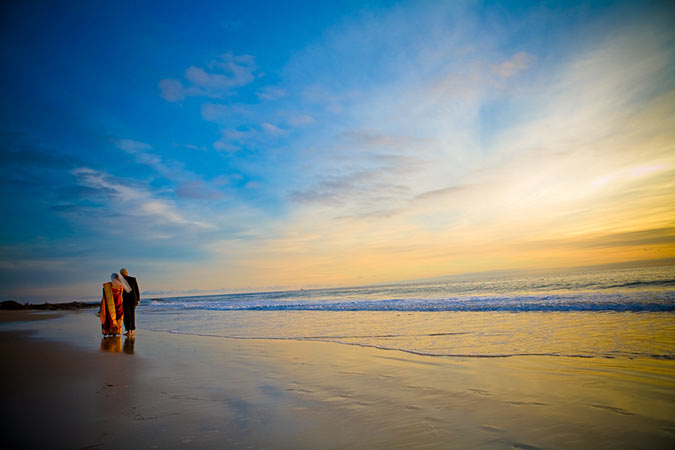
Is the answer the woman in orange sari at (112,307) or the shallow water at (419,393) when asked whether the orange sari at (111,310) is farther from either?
the shallow water at (419,393)

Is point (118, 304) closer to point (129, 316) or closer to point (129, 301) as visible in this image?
point (129, 301)

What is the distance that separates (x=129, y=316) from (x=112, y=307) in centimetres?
56

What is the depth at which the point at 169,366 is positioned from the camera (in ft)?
18.3

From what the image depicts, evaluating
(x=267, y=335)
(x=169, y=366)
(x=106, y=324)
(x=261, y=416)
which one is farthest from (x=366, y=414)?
(x=106, y=324)

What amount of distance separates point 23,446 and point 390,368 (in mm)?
4161

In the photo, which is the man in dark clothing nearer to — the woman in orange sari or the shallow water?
the woman in orange sari

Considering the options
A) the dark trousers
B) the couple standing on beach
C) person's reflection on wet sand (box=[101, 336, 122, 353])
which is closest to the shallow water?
person's reflection on wet sand (box=[101, 336, 122, 353])

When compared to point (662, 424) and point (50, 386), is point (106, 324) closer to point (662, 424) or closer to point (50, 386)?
point (50, 386)

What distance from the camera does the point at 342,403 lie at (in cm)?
347

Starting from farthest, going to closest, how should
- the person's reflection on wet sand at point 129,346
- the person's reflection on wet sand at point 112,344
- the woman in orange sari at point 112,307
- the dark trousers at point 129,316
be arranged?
the dark trousers at point 129,316 → the woman in orange sari at point 112,307 → the person's reflection on wet sand at point 112,344 → the person's reflection on wet sand at point 129,346

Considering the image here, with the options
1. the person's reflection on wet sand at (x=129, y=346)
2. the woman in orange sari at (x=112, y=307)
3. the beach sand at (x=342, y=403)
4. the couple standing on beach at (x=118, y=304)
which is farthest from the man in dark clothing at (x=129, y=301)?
the beach sand at (x=342, y=403)

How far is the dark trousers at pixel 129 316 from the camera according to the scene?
33.0 ft

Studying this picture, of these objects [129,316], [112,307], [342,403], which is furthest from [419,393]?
[112,307]

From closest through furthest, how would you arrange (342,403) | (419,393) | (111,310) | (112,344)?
(342,403), (419,393), (112,344), (111,310)
